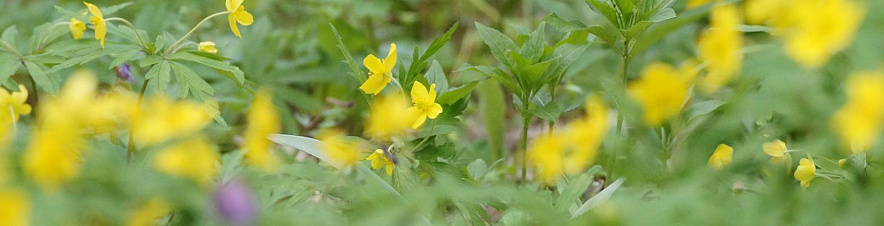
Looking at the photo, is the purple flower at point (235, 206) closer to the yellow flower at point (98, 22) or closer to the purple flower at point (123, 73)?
the yellow flower at point (98, 22)

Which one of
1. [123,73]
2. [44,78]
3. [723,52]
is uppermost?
[723,52]

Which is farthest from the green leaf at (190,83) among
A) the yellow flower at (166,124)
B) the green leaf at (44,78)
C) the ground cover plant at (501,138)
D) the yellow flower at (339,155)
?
the yellow flower at (166,124)

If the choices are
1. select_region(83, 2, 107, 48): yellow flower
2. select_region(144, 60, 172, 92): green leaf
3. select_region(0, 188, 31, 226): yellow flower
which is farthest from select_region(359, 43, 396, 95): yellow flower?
select_region(0, 188, 31, 226): yellow flower

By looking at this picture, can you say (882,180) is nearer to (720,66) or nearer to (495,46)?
(720,66)

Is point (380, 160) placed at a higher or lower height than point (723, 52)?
lower

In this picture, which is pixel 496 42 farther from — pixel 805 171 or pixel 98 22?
pixel 98 22

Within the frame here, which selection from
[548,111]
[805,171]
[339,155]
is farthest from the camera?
[548,111]

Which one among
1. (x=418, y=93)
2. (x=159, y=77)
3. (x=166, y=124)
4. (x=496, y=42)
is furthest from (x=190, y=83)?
(x=166, y=124)
